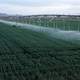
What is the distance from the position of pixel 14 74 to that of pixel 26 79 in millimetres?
622

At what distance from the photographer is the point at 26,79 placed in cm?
635

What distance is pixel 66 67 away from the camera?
25.4 ft

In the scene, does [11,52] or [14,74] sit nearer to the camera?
[14,74]

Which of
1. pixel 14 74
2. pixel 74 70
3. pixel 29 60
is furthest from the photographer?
pixel 29 60

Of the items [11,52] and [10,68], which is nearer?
[10,68]

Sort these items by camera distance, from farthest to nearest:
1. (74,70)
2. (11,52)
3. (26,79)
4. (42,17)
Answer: (42,17) → (11,52) → (74,70) → (26,79)

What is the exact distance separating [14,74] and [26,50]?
4114mm

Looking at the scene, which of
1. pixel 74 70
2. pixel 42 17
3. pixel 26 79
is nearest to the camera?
pixel 26 79

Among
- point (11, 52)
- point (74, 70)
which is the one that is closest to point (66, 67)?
point (74, 70)

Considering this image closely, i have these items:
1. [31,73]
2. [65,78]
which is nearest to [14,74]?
[31,73]

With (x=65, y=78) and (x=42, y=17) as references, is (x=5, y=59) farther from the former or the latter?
(x=42, y=17)

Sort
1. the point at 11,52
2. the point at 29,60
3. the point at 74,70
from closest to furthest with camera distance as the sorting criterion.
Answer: the point at 74,70, the point at 29,60, the point at 11,52

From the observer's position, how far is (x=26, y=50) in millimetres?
10969

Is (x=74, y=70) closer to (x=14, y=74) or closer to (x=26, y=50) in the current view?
(x=14, y=74)
